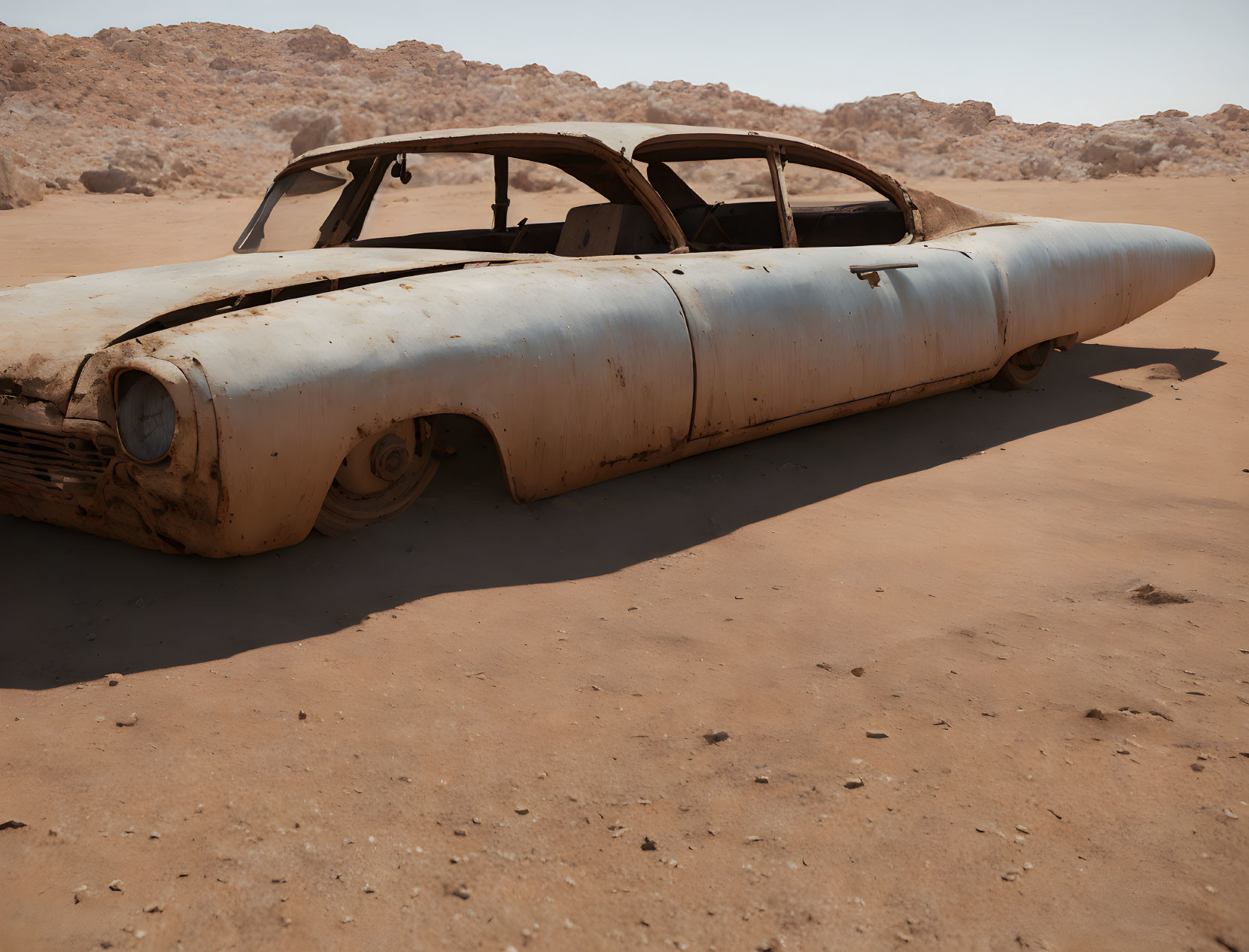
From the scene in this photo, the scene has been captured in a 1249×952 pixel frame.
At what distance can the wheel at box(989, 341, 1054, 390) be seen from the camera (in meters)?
4.65

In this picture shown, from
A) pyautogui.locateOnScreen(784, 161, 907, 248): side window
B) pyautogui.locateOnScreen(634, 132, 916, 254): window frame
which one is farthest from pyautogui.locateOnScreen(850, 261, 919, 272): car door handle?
pyautogui.locateOnScreen(784, 161, 907, 248): side window

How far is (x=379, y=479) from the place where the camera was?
2.83 metres

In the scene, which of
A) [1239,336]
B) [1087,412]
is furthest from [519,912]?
[1239,336]

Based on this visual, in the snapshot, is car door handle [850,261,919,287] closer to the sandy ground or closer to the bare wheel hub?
the sandy ground

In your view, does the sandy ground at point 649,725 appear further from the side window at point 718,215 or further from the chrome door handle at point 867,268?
the side window at point 718,215

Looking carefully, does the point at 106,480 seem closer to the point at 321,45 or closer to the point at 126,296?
the point at 126,296

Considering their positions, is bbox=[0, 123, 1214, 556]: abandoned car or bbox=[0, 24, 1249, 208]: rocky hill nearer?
bbox=[0, 123, 1214, 556]: abandoned car

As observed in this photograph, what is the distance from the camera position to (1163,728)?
1975 mm

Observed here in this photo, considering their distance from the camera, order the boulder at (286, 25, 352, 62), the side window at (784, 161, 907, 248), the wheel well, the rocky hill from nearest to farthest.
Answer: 1. the wheel well
2. the side window at (784, 161, 907, 248)
3. the rocky hill
4. the boulder at (286, 25, 352, 62)

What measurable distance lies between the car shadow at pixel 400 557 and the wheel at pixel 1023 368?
2.68ft

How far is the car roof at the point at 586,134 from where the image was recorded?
3572 mm

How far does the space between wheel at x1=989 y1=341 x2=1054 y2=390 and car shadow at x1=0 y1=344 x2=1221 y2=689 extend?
82 cm

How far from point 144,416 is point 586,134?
2.06 meters

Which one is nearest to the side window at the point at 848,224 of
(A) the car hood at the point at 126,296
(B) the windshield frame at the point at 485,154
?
(B) the windshield frame at the point at 485,154
